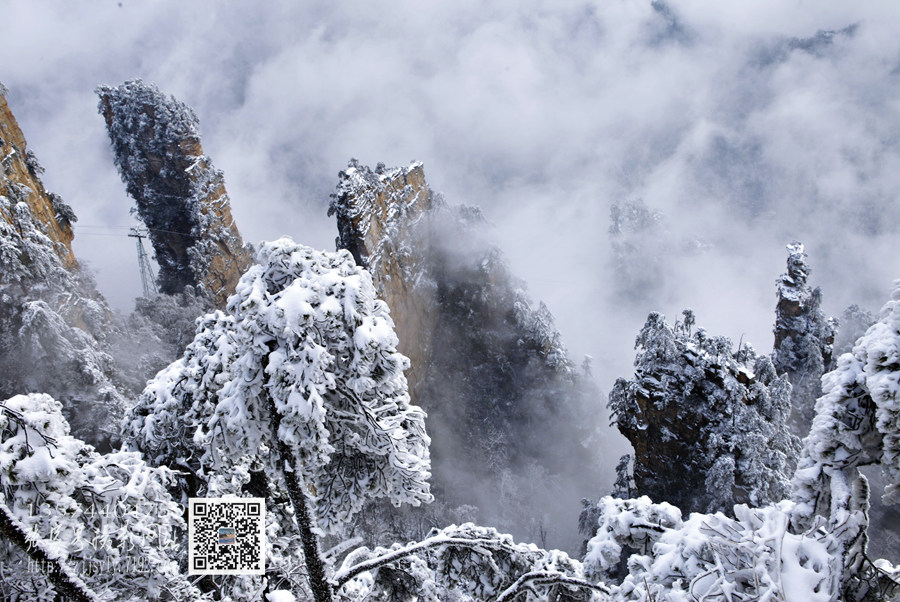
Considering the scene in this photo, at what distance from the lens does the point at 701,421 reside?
22375 millimetres

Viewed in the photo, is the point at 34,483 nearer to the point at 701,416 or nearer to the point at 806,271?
the point at 701,416

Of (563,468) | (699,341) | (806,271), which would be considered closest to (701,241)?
(806,271)

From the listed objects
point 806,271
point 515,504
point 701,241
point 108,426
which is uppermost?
point 701,241

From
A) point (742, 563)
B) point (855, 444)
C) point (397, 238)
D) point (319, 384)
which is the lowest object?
point (742, 563)

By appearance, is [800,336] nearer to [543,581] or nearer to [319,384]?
[543,581]

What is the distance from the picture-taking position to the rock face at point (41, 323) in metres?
18.7

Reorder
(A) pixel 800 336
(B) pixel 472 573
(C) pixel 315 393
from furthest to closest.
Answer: (A) pixel 800 336, (B) pixel 472 573, (C) pixel 315 393

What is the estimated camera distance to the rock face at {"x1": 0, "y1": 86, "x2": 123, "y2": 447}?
18.7 meters

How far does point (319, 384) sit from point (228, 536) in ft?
Answer: 6.20

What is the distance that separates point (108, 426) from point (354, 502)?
18.0 m

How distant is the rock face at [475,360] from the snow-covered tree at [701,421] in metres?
15.5

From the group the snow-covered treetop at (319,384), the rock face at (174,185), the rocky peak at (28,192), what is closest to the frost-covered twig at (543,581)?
the snow-covered treetop at (319,384)

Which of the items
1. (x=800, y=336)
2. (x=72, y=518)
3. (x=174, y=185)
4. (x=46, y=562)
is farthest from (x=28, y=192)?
(x=800, y=336)

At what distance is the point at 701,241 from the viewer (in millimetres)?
80750
